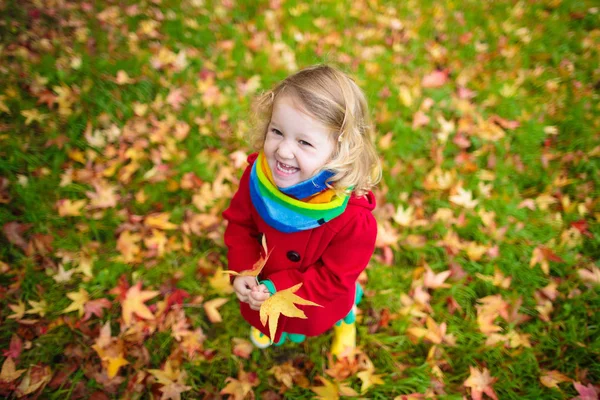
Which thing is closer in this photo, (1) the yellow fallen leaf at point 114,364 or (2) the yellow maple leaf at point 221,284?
(1) the yellow fallen leaf at point 114,364

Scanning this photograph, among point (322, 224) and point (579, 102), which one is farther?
point (579, 102)

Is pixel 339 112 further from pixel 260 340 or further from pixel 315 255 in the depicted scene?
pixel 260 340

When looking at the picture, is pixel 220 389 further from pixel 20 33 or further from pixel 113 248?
pixel 20 33

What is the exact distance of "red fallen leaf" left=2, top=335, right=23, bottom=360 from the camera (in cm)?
194

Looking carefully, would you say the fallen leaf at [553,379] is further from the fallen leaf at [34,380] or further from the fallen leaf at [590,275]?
the fallen leaf at [34,380]

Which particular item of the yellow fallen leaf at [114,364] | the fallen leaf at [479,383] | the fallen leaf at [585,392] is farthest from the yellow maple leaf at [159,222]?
the fallen leaf at [585,392]

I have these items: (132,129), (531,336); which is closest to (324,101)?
(531,336)

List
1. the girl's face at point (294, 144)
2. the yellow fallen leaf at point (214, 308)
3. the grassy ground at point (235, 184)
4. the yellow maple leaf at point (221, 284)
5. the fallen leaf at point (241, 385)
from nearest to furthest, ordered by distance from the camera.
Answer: the girl's face at point (294, 144) < the fallen leaf at point (241, 385) < the grassy ground at point (235, 184) < the yellow fallen leaf at point (214, 308) < the yellow maple leaf at point (221, 284)

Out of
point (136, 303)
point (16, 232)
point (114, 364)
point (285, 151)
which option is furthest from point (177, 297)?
point (285, 151)

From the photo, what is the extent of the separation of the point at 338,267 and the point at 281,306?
0.31 metres

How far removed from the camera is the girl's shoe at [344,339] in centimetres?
210

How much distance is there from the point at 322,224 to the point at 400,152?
1.81m

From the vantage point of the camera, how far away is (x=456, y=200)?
109 inches

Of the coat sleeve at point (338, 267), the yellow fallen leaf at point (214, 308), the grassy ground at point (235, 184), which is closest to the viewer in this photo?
the coat sleeve at point (338, 267)
